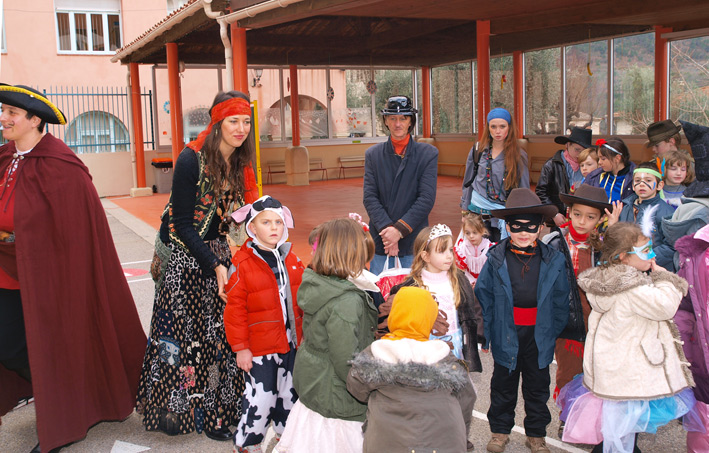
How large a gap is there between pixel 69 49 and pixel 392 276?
2251 centimetres

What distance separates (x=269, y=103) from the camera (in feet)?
67.2

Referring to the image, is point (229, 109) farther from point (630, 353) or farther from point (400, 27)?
point (400, 27)

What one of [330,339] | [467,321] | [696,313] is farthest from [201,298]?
[696,313]

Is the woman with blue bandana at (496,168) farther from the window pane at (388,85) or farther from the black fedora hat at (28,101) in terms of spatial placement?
the window pane at (388,85)

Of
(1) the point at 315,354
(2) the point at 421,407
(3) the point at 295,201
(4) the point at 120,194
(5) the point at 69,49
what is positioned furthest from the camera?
(5) the point at 69,49

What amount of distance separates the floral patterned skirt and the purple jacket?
2.45 meters

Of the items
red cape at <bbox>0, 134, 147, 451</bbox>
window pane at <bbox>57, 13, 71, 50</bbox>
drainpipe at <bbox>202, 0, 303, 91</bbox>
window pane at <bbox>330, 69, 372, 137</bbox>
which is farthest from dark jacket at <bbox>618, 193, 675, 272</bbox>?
window pane at <bbox>57, 13, 71, 50</bbox>

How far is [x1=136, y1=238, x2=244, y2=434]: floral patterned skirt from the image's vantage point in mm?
3781

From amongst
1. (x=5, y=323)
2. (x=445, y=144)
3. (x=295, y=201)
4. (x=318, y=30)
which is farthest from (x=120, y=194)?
(x=5, y=323)

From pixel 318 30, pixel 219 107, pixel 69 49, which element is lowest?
pixel 219 107

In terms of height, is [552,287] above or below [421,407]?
above

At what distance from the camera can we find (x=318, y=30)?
13516mm

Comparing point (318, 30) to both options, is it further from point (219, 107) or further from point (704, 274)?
point (704, 274)

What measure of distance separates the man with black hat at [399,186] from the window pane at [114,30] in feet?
71.4
